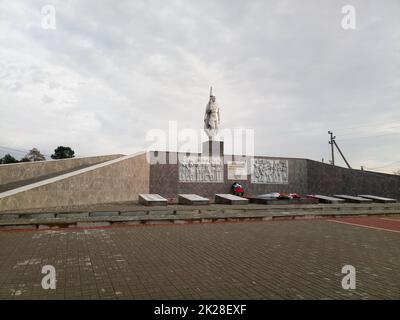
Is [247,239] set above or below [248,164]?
below

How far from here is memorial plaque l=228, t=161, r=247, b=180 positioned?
2045 centimetres

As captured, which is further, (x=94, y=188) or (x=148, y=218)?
(x=94, y=188)

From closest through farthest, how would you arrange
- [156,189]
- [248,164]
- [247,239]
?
1. [247,239]
2. [156,189]
3. [248,164]

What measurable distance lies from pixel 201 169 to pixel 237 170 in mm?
2801

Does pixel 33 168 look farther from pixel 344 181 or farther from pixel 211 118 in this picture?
pixel 344 181

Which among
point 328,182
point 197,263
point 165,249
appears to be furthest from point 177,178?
point 197,263

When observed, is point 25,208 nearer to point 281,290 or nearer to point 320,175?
point 281,290

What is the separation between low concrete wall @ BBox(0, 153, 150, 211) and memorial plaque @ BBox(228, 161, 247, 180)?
19.9 feet

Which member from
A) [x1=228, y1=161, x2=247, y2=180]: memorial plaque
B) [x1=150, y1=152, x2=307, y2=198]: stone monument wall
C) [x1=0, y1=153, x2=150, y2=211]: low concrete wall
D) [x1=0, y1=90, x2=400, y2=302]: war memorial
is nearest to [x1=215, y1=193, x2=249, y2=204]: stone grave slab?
[x1=0, y1=90, x2=400, y2=302]: war memorial

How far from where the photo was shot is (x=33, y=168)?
1499 centimetres

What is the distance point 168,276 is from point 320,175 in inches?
838

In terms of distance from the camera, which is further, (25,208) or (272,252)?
(25,208)
